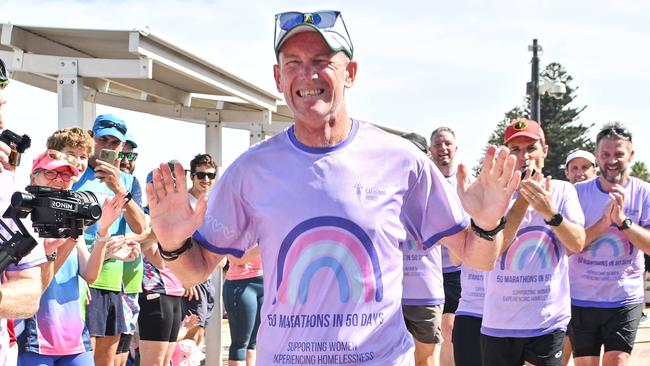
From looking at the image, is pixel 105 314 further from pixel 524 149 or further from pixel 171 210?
pixel 171 210

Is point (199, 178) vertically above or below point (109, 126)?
below

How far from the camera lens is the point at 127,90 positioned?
9703 mm

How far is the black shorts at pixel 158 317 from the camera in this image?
7.70 metres

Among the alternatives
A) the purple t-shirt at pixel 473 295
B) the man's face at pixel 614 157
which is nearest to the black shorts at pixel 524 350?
the purple t-shirt at pixel 473 295

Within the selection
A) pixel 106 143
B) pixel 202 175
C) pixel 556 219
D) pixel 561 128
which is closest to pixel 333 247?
pixel 556 219

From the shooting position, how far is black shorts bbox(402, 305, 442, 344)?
7.64 metres

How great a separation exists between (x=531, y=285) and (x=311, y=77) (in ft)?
10.7

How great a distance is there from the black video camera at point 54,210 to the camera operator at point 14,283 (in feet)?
0.92

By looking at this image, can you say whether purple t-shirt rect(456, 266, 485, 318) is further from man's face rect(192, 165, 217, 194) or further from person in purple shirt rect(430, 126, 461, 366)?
man's face rect(192, 165, 217, 194)

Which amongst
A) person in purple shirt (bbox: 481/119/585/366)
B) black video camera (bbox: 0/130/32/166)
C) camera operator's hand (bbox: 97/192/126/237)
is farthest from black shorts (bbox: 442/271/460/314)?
black video camera (bbox: 0/130/32/166)

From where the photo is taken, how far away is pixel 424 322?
7.63m

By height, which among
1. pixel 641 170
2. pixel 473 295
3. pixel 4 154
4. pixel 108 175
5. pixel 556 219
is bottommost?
pixel 473 295

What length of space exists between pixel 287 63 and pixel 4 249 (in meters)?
1.24

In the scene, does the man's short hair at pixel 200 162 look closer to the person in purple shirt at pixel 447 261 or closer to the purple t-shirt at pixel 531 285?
the person in purple shirt at pixel 447 261
